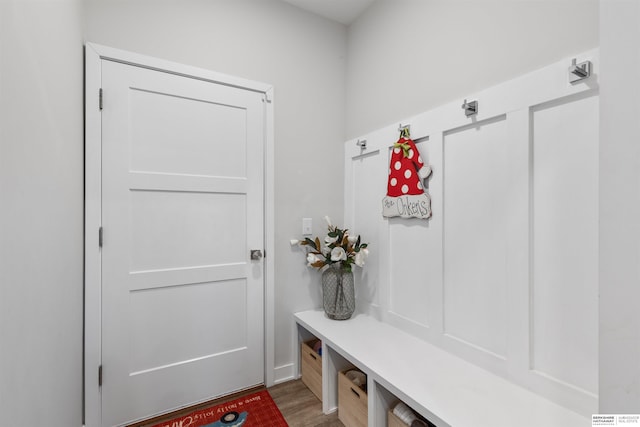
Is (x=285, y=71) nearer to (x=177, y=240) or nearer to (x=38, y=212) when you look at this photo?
(x=177, y=240)

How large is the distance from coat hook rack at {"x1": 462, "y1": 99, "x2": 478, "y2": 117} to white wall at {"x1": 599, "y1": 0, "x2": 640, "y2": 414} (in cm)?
89

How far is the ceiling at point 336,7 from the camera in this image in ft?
6.71

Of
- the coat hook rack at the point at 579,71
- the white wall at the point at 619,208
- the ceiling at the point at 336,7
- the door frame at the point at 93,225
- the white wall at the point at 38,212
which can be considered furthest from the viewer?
the ceiling at the point at 336,7

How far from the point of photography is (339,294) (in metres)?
1.92

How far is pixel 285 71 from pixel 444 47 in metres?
1.01

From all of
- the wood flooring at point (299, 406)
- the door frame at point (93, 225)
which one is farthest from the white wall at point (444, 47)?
the wood flooring at point (299, 406)

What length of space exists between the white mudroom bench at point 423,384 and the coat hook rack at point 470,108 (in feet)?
3.77

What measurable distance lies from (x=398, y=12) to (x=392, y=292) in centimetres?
170

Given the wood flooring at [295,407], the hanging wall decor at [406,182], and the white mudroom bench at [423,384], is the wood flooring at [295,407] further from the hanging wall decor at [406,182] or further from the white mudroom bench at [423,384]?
the hanging wall decor at [406,182]

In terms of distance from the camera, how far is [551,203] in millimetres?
1131

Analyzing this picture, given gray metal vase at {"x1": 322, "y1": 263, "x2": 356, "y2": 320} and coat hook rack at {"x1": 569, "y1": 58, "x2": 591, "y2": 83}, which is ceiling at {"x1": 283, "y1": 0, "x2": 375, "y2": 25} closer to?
coat hook rack at {"x1": 569, "y1": 58, "x2": 591, "y2": 83}

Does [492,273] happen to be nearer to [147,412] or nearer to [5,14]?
[5,14]

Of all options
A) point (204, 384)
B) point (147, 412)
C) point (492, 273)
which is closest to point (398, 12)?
point (492, 273)

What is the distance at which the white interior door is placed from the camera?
158 centimetres
